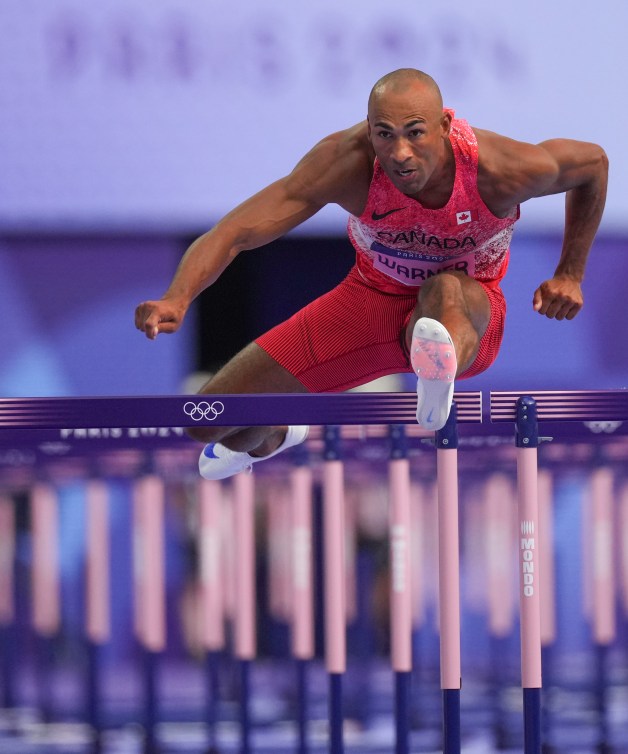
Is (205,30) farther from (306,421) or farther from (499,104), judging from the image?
(306,421)

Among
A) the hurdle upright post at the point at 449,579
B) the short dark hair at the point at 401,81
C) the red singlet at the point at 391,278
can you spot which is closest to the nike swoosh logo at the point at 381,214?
the red singlet at the point at 391,278

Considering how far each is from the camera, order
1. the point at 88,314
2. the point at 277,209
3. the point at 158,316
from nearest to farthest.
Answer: the point at 158,316 < the point at 277,209 < the point at 88,314

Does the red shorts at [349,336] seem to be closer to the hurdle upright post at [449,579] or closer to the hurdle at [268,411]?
the hurdle upright post at [449,579]

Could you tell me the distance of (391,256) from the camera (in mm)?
3420

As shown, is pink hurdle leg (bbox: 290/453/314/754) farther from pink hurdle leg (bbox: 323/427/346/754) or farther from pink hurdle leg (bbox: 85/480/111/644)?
pink hurdle leg (bbox: 85/480/111/644)

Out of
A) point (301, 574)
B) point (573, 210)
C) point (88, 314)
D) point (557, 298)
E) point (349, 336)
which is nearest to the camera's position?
point (557, 298)

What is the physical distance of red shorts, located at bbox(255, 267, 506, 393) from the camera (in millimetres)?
3525

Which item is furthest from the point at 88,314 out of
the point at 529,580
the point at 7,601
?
the point at 529,580

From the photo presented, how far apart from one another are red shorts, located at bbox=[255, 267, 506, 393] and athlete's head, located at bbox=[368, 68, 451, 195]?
1.76ft

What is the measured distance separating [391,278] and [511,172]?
48 centimetres

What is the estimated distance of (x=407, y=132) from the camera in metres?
3.01

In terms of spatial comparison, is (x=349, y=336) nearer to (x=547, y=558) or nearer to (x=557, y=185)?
(x=557, y=185)

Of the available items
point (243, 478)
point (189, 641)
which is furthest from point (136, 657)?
point (243, 478)

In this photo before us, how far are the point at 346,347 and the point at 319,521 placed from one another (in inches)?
64.6
